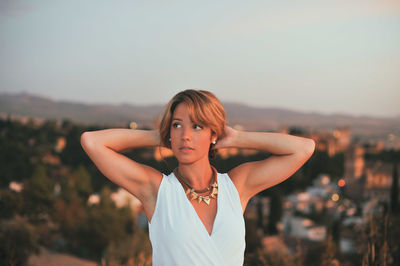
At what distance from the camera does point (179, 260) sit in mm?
1596

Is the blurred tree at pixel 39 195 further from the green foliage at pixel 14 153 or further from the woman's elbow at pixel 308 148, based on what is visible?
the woman's elbow at pixel 308 148

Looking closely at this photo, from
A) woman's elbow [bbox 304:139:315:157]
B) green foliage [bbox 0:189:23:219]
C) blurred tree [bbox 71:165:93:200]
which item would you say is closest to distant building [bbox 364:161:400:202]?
blurred tree [bbox 71:165:93:200]

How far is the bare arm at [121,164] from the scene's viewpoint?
1.73 meters

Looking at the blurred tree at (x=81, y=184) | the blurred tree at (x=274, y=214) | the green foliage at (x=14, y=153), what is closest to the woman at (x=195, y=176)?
the green foliage at (x=14, y=153)

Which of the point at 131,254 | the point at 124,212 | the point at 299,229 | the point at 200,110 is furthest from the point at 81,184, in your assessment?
the point at 200,110

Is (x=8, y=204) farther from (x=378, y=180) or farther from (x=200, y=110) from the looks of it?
(x=378, y=180)

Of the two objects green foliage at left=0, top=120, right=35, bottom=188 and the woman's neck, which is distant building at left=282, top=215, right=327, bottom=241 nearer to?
green foliage at left=0, top=120, right=35, bottom=188

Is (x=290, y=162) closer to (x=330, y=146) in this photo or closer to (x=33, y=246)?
(x=33, y=246)

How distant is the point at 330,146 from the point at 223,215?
92758mm

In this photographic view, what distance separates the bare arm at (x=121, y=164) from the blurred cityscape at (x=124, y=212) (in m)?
0.18

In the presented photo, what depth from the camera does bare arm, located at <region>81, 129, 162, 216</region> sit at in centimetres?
173

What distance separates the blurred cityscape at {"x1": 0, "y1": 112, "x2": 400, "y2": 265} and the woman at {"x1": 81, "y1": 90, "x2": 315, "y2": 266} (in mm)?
195

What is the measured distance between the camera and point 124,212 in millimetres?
25562

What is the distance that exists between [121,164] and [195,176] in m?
0.33
